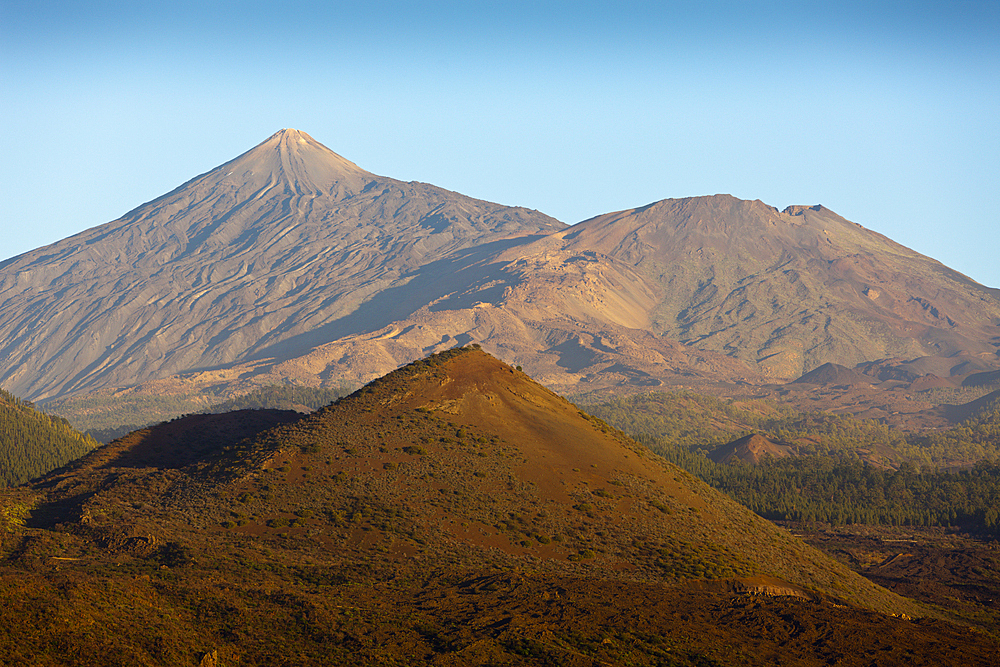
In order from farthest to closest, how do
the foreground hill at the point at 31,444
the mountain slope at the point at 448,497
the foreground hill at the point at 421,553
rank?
1. the foreground hill at the point at 31,444
2. the mountain slope at the point at 448,497
3. the foreground hill at the point at 421,553

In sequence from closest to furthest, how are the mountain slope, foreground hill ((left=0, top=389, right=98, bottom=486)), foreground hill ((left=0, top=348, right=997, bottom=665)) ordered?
foreground hill ((left=0, top=348, right=997, bottom=665))
the mountain slope
foreground hill ((left=0, top=389, right=98, bottom=486))

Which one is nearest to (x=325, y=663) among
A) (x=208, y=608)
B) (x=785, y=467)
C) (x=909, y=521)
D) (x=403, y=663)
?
(x=403, y=663)

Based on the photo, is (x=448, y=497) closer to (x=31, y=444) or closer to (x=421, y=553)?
(x=421, y=553)

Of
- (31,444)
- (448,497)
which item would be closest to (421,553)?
(448,497)

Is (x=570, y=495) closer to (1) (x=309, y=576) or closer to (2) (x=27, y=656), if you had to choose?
(1) (x=309, y=576)

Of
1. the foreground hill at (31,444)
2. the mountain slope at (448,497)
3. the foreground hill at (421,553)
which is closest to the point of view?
the foreground hill at (421,553)

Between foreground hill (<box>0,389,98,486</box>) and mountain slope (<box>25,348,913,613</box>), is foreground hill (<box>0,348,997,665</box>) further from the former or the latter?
foreground hill (<box>0,389,98,486</box>)

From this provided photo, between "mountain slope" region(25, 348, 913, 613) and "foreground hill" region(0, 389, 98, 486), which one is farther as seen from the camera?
"foreground hill" region(0, 389, 98, 486)

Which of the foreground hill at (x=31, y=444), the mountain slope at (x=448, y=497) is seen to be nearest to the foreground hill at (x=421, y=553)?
the mountain slope at (x=448, y=497)

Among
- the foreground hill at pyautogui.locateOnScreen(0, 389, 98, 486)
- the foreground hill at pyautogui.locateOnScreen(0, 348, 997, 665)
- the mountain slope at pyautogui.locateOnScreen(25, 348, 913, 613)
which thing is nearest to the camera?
the foreground hill at pyautogui.locateOnScreen(0, 348, 997, 665)

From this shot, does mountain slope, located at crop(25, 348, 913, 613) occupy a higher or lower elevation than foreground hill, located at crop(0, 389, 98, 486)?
higher

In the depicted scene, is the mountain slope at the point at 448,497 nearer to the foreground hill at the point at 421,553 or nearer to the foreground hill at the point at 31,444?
the foreground hill at the point at 421,553

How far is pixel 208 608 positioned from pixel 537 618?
16.9 meters

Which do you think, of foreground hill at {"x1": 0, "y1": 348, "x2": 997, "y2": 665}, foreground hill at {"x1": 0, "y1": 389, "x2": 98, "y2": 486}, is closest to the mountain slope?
foreground hill at {"x1": 0, "y1": 348, "x2": 997, "y2": 665}
